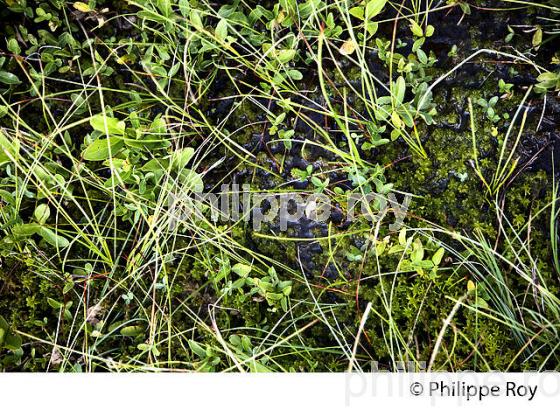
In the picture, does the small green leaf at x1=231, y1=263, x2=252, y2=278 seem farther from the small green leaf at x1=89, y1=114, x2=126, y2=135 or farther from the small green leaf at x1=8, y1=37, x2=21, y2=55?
the small green leaf at x1=8, y1=37, x2=21, y2=55

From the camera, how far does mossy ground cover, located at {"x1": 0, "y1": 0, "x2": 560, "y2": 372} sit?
4.54 ft

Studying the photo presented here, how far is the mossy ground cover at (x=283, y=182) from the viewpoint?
1.38 m

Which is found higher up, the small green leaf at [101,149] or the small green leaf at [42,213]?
the small green leaf at [101,149]

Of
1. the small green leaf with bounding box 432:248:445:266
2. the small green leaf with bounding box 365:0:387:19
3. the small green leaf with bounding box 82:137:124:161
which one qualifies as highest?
the small green leaf with bounding box 365:0:387:19

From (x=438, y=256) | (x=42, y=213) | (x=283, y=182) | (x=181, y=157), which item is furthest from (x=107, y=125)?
(x=438, y=256)

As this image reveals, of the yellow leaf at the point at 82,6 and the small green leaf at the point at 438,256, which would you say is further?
the yellow leaf at the point at 82,6

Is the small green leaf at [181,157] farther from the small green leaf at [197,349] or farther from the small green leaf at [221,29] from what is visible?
the small green leaf at [197,349]

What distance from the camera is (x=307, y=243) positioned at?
1.46 m

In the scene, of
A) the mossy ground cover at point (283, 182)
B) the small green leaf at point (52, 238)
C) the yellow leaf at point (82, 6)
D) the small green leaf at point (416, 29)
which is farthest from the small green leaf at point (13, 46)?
the small green leaf at point (416, 29)

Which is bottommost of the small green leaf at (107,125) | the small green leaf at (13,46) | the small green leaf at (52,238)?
the small green leaf at (52,238)

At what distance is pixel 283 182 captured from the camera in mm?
1475

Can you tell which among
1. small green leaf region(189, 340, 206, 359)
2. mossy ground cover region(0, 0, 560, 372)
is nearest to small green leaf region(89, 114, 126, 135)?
mossy ground cover region(0, 0, 560, 372)

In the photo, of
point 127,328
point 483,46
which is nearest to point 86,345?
point 127,328

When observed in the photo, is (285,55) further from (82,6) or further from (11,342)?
(11,342)
